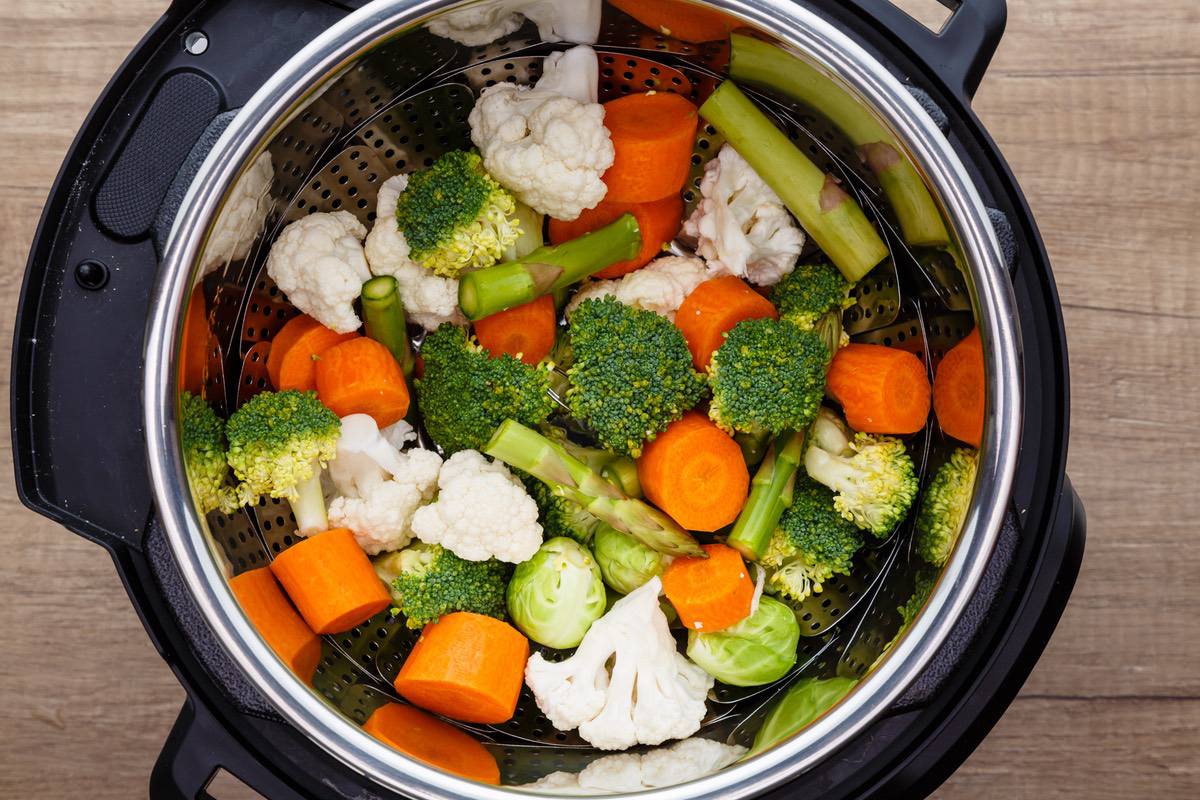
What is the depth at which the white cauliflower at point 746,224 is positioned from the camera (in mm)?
1633

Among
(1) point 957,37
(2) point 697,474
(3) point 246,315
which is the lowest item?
(2) point 697,474

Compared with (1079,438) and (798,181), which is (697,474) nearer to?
(798,181)

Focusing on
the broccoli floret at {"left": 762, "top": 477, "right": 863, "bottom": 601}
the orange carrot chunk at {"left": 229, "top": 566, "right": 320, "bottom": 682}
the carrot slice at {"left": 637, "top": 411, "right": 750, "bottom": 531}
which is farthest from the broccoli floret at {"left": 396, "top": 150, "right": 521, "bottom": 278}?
the broccoli floret at {"left": 762, "top": 477, "right": 863, "bottom": 601}

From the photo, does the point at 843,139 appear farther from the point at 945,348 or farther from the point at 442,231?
the point at 442,231

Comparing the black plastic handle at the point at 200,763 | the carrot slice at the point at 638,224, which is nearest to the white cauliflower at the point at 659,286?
the carrot slice at the point at 638,224

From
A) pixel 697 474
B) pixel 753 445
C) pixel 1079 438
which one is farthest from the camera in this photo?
pixel 1079 438

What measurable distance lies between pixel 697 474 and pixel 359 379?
61cm

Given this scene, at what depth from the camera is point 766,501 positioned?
1.65 meters

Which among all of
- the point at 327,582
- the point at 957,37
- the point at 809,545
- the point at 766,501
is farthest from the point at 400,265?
the point at 957,37

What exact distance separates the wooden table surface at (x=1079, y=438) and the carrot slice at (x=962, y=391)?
0.49 m

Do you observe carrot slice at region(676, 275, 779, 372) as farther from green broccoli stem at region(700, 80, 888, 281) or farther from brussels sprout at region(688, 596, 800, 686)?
brussels sprout at region(688, 596, 800, 686)

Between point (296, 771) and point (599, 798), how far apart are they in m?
0.48

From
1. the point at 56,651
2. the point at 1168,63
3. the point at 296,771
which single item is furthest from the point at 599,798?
the point at 1168,63

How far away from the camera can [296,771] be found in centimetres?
144
